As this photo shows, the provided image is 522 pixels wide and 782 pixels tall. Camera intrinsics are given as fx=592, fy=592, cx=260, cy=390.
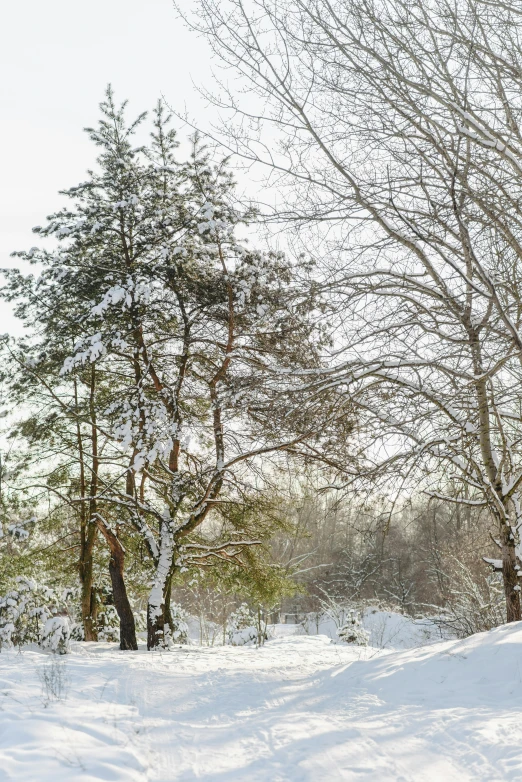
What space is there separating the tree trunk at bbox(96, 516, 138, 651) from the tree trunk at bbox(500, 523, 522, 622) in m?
6.83

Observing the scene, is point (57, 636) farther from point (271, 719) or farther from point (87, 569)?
point (271, 719)

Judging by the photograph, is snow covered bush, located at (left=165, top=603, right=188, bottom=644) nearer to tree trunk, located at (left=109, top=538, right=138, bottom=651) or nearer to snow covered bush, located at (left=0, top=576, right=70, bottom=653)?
tree trunk, located at (left=109, top=538, right=138, bottom=651)

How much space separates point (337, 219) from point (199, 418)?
172 inches

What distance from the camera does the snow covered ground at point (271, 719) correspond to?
3.60 meters

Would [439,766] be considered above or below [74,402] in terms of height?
Answer: below

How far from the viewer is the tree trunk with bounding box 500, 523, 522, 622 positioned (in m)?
7.97

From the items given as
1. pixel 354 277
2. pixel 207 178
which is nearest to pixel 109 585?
pixel 207 178

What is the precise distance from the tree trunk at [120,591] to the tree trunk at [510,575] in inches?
269

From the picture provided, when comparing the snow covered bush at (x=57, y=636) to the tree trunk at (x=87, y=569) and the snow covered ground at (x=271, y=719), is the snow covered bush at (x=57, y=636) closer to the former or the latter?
the snow covered ground at (x=271, y=719)

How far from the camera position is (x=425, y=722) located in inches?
179

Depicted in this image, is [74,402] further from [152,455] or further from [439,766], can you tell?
[439,766]

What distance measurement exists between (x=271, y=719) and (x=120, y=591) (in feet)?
24.8

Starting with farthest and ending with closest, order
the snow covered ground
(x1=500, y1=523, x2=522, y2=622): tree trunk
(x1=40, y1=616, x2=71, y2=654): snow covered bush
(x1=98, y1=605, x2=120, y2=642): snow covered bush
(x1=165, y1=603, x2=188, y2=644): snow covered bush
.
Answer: (x1=98, y1=605, x2=120, y2=642): snow covered bush < (x1=165, y1=603, x2=188, y2=644): snow covered bush < (x1=40, y1=616, x2=71, y2=654): snow covered bush < (x1=500, y1=523, x2=522, y2=622): tree trunk < the snow covered ground

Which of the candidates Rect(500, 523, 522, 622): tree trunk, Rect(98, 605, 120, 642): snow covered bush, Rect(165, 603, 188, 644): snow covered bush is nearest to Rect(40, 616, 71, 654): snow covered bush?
Rect(165, 603, 188, 644): snow covered bush
